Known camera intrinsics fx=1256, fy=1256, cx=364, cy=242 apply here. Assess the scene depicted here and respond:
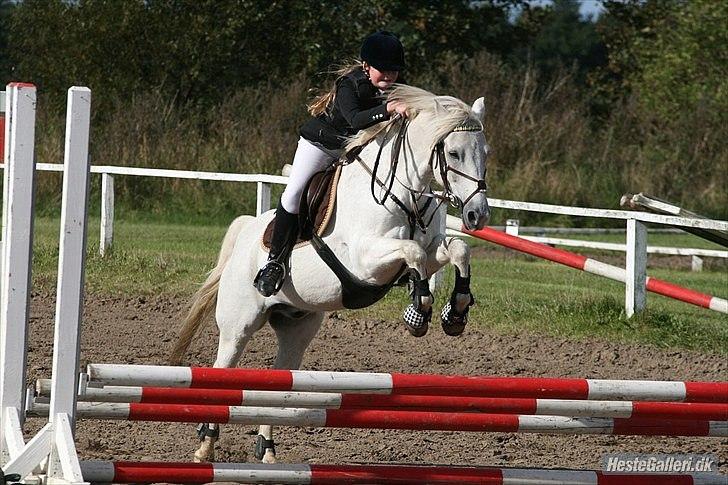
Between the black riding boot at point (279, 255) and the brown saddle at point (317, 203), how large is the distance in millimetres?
42

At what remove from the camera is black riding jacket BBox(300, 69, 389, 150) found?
5.25 meters

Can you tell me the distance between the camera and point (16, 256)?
4.29 metres

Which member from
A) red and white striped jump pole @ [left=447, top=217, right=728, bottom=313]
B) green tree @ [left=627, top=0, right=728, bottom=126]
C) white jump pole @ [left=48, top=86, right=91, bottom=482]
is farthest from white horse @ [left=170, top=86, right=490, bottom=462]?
green tree @ [left=627, top=0, right=728, bottom=126]

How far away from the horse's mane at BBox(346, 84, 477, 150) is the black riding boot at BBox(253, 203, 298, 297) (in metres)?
0.43

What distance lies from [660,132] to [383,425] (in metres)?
17.9

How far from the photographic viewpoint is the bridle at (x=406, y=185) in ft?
16.5

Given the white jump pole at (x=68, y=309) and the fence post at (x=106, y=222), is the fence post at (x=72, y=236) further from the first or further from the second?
the fence post at (x=106, y=222)

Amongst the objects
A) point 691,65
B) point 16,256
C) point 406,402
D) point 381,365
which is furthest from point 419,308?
point 691,65

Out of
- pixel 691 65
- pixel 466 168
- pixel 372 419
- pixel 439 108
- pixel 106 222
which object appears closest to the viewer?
pixel 372 419

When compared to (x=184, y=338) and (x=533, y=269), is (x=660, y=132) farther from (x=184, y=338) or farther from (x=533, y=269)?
(x=184, y=338)

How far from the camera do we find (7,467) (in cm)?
416

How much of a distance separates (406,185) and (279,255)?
714 mm

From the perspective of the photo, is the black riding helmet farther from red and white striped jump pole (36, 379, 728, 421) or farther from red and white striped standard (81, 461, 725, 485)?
red and white striped standard (81, 461, 725, 485)

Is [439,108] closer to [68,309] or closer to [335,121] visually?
[335,121]
